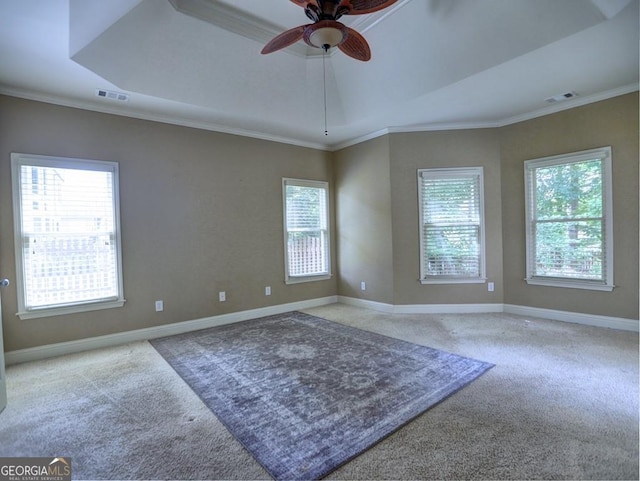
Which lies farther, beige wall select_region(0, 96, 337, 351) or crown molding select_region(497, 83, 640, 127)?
crown molding select_region(497, 83, 640, 127)

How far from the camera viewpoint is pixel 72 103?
11.7 feet

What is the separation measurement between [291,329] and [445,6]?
3.75 m

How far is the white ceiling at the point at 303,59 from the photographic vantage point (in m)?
2.60

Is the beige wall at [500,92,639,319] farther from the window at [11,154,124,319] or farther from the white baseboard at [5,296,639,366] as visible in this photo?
the window at [11,154,124,319]

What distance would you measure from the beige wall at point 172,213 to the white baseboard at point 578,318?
3.21 meters

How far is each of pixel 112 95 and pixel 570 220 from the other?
5551 millimetres

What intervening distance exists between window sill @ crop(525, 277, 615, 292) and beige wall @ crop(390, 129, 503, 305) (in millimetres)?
444

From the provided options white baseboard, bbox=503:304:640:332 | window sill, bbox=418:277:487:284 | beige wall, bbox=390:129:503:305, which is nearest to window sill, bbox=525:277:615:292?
white baseboard, bbox=503:304:640:332

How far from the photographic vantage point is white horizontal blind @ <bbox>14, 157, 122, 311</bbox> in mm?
3328

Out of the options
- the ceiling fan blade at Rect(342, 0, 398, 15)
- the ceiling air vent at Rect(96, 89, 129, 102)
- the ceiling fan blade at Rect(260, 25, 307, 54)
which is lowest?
the ceiling fan blade at Rect(260, 25, 307, 54)

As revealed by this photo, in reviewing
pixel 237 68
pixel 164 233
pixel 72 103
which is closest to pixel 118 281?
pixel 164 233

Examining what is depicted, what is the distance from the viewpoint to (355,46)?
2.33 metres

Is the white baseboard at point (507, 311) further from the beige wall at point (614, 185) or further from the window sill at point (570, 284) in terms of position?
the window sill at point (570, 284)

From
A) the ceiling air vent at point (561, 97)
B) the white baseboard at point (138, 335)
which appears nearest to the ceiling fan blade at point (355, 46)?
the ceiling air vent at point (561, 97)
